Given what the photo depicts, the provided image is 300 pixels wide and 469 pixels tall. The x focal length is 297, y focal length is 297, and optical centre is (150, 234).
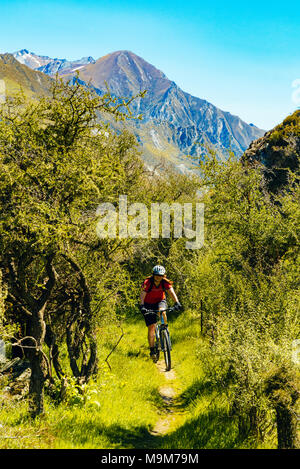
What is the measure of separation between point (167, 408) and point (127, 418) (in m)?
2.06

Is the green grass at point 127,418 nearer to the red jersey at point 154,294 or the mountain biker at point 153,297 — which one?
the mountain biker at point 153,297

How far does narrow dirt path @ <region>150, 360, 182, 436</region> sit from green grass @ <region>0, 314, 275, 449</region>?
0.10 meters

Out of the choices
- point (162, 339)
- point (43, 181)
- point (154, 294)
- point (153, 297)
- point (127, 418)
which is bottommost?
point (127, 418)

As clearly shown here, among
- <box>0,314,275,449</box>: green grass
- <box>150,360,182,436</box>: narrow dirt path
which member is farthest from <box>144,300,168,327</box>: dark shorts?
<box>150,360,182,436</box>: narrow dirt path

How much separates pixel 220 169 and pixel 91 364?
903 centimetres

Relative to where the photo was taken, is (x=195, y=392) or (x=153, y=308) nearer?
(x=195, y=392)

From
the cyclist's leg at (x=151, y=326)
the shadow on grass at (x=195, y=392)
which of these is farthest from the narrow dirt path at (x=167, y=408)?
the cyclist's leg at (x=151, y=326)

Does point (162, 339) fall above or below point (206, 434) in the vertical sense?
above

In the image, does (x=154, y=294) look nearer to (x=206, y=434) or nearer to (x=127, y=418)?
(x=127, y=418)

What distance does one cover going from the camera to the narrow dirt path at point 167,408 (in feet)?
26.7

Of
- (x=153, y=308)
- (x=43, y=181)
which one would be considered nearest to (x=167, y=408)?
(x=153, y=308)

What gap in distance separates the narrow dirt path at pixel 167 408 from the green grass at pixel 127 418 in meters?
0.10

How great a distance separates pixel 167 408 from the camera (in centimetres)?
969
